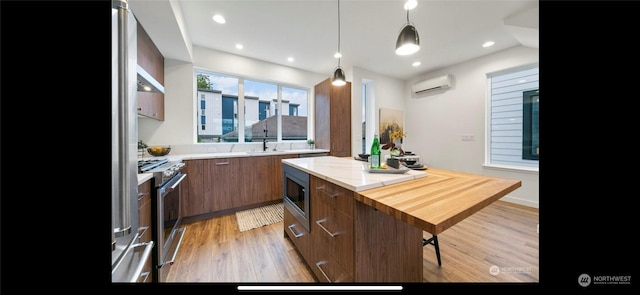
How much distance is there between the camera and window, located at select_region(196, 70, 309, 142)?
320cm

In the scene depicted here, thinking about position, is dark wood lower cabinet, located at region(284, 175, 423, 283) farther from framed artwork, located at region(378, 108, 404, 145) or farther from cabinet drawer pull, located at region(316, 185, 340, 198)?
framed artwork, located at region(378, 108, 404, 145)

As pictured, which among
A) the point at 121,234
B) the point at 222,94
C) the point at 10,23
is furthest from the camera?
the point at 222,94

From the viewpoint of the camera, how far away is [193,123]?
297 cm

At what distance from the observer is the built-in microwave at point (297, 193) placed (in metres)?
1.46

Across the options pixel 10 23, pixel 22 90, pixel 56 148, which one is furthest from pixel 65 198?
pixel 10 23

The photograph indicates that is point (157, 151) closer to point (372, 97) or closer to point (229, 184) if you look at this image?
point (229, 184)

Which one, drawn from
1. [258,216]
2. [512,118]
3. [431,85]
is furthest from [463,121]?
[258,216]

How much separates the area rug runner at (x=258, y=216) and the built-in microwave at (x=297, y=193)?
750mm

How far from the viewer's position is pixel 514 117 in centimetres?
317

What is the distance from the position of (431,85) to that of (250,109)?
376 centimetres
